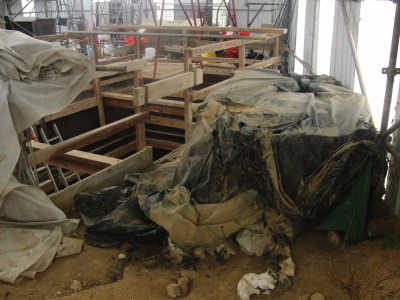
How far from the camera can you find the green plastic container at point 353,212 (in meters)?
3.19

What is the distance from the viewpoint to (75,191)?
414cm

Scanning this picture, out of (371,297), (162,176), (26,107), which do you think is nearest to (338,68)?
(162,176)

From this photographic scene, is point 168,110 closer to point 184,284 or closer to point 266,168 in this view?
point 266,168

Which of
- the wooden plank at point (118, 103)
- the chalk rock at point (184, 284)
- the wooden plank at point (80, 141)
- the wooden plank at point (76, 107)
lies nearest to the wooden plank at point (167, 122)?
the wooden plank at point (118, 103)

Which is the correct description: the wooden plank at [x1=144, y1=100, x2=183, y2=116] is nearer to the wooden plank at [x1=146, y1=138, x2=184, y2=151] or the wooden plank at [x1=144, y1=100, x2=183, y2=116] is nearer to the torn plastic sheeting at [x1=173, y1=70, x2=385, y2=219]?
the wooden plank at [x1=146, y1=138, x2=184, y2=151]

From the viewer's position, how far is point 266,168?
3088 mm

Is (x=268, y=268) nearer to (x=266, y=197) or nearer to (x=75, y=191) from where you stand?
(x=266, y=197)

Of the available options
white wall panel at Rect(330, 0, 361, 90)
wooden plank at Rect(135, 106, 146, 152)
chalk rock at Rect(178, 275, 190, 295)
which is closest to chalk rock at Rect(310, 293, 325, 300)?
chalk rock at Rect(178, 275, 190, 295)

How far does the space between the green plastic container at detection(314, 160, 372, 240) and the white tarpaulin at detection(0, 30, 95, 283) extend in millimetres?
2322

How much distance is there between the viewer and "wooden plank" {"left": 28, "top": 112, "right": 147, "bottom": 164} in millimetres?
3878

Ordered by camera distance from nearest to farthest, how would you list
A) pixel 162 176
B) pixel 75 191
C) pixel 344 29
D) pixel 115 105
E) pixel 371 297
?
pixel 371 297 → pixel 75 191 → pixel 162 176 → pixel 344 29 → pixel 115 105

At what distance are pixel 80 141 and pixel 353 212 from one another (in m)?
2.84

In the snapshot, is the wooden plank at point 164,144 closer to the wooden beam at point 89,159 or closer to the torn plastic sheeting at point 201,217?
the wooden beam at point 89,159

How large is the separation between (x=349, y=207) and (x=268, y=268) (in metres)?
0.84
